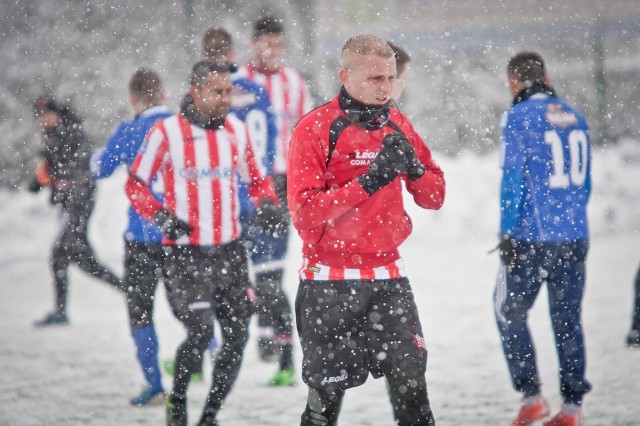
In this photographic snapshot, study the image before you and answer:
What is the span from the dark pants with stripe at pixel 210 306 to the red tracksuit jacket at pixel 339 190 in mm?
1063

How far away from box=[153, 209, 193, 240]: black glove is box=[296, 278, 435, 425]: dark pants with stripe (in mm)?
1174

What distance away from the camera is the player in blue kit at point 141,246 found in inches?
228

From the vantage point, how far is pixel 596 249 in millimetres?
11844

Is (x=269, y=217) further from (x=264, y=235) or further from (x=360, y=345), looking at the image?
(x=360, y=345)

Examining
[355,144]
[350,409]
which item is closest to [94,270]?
[350,409]

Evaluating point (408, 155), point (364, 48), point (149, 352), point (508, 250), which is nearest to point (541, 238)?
point (508, 250)

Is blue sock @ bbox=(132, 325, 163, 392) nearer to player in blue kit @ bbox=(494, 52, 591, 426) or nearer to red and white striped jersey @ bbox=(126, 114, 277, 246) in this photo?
red and white striped jersey @ bbox=(126, 114, 277, 246)

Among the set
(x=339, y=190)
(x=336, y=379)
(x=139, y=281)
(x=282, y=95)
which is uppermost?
(x=282, y=95)

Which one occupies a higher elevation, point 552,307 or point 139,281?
point 139,281

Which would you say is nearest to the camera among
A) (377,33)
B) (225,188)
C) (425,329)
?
(225,188)

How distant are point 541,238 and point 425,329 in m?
2.84

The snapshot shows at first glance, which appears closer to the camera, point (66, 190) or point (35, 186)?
point (66, 190)

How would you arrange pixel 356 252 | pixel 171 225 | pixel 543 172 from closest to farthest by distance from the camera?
1. pixel 356 252
2. pixel 171 225
3. pixel 543 172

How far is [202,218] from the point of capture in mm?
5266
